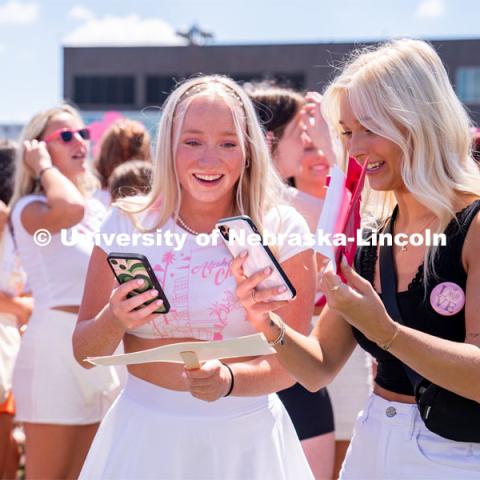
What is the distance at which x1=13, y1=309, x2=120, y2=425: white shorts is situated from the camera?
3828 millimetres

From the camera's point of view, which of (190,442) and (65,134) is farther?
(65,134)

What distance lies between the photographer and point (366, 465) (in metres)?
2.25

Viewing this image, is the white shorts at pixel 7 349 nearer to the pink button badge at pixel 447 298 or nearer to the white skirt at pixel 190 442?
the white skirt at pixel 190 442

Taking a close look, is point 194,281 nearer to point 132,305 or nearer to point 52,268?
point 132,305

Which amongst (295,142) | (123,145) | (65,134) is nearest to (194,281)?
(295,142)

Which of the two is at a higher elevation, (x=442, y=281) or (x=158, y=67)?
(x=442, y=281)

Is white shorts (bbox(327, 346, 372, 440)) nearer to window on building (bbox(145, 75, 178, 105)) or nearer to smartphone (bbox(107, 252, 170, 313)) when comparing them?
smartphone (bbox(107, 252, 170, 313))

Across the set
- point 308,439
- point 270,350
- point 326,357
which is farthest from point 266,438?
point 308,439

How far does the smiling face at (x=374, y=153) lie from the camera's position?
222cm

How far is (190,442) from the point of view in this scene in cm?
250

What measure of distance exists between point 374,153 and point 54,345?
221 cm

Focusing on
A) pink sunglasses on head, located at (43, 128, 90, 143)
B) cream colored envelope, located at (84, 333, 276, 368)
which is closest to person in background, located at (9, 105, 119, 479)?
pink sunglasses on head, located at (43, 128, 90, 143)

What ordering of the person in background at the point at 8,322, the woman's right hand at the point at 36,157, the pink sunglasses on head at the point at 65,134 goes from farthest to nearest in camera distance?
the pink sunglasses on head at the point at 65,134 < the person in background at the point at 8,322 < the woman's right hand at the point at 36,157

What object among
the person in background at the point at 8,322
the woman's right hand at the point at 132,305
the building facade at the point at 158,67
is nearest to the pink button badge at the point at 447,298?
the woman's right hand at the point at 132,305
